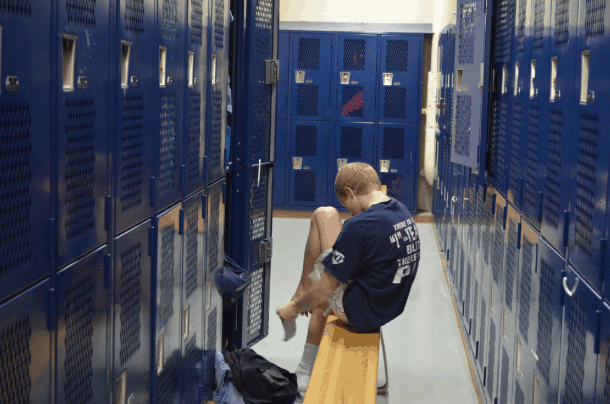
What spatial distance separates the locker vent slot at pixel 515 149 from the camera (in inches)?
114

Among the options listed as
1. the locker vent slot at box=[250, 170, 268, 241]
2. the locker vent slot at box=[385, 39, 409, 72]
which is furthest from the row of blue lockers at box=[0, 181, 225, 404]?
the locker vent slot at box=[385, 39, 409, 72]

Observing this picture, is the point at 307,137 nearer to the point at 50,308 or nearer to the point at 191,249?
the point at 191,249

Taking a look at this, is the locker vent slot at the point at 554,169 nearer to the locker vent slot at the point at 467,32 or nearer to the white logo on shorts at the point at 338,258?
the white logo on shorts at the point at 338,258

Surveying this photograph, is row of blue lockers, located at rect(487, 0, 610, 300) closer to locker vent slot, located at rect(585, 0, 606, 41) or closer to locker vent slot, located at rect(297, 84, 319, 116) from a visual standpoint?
locker vent slot, located at rect(585, 0, 606, 41)

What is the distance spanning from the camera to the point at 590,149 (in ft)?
5.90

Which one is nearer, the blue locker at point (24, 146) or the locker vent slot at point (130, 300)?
the blue locker at point (24, 146)

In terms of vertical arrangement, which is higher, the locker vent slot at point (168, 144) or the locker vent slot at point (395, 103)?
the locker vent slot at point (395, 103)

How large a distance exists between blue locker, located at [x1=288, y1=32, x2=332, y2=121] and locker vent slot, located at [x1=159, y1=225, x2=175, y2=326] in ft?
21.3

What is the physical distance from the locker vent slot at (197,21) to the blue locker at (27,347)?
63.7 inches

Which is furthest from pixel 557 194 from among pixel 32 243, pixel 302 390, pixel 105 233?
pixel 302 390

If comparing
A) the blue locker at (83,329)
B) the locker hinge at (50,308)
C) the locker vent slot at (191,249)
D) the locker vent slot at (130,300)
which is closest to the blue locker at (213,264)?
the locker vent slot at (191,249)

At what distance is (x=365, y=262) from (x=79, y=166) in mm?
1556

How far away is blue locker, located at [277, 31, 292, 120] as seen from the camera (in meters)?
8.96

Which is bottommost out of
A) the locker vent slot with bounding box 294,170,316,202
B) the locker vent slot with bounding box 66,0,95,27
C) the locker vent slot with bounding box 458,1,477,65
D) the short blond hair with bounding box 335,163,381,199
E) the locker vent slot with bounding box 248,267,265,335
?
the locker vent slot with bounding box 248,267,265,335
